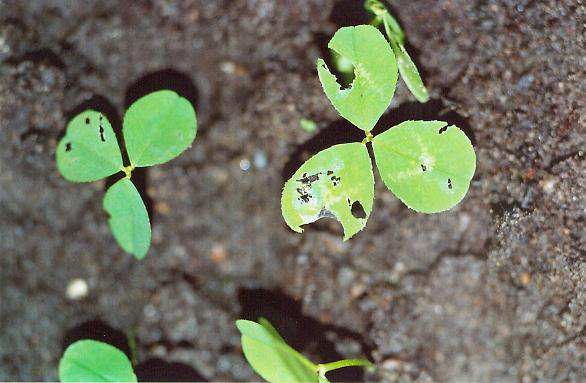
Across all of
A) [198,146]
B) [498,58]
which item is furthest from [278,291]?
[498,58]

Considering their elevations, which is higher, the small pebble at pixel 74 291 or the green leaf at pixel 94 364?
the small pebble at pixel 74 291

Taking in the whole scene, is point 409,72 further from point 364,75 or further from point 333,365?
point 333,365

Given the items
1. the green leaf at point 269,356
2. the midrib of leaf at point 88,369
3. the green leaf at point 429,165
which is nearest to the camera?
the green leaf at point 429,165

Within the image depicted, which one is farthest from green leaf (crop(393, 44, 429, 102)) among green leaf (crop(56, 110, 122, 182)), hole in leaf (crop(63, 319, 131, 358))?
hole in leaf (crop(63, 319, 131, 358))

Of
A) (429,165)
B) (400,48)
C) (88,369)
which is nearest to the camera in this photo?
(429,165)

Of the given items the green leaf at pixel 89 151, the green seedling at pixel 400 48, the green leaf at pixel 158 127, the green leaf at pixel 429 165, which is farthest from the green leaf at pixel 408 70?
the green leaf at pixel 89 151

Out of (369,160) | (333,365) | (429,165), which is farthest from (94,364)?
(429,165)

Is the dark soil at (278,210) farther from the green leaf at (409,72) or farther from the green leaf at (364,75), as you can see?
the green leaf at (364,75)
